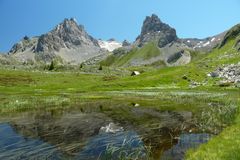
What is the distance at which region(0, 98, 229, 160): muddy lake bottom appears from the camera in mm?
26094

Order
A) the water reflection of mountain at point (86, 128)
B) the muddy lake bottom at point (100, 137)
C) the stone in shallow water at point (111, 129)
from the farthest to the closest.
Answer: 1. the stone in shallow water at point (111, 129)
2. the water reflection of mountain at point (86, 128)
3. the muddy lake bottom at point (100, 137)

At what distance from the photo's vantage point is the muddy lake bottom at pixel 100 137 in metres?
26.1

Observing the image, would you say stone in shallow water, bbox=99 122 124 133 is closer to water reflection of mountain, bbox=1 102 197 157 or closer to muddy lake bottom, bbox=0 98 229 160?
muddy lake bottom, bbox=0 98 229 160

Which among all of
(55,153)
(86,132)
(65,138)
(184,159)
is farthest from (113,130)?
(184,159)

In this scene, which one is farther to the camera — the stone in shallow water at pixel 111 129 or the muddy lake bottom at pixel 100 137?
the stone in shallow water at pixel 111 129

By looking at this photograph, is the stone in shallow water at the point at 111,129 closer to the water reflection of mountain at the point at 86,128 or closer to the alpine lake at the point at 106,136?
the alpine lake at the point at 106,136

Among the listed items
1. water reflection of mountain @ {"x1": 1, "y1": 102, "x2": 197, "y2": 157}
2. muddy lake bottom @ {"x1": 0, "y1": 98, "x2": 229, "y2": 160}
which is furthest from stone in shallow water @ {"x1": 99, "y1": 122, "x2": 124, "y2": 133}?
water reflection of mountain @ {"x1": 1, "y1": 102, "x2": 197, "y2": 157}

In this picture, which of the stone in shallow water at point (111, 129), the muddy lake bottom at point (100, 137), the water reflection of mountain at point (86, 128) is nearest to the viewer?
the muddy lake bottom at point (100, 137)

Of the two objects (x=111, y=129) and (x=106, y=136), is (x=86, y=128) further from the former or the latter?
(x=106, y=136)

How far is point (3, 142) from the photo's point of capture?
107ft

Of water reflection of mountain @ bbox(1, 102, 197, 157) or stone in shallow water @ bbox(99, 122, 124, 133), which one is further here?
stone in shallow water @ bbox(99, 122, 124, 133)

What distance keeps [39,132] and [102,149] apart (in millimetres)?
11855

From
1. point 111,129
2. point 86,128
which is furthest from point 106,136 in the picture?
point 86,128

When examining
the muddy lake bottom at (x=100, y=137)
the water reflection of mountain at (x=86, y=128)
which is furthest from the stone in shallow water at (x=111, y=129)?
the water reflection of mountain at (x=86, y=128)
